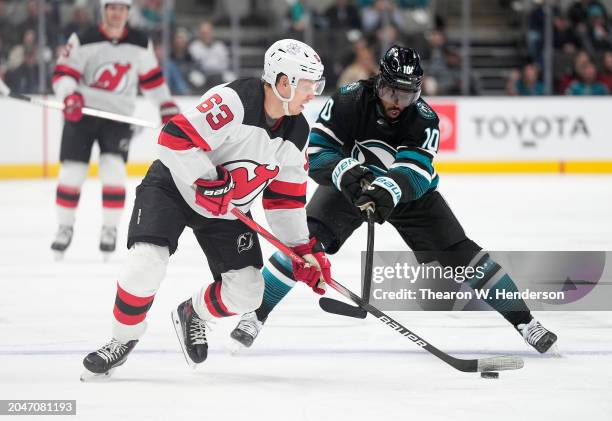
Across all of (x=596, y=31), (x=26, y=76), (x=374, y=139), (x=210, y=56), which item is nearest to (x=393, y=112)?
(x=374, y=139)

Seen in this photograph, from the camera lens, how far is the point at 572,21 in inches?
420

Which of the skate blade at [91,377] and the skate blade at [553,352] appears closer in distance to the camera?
the skate blade at [91,377]

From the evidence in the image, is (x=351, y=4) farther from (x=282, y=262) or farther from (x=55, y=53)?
(x=282, y=262)

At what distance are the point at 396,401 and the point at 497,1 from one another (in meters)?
9.06

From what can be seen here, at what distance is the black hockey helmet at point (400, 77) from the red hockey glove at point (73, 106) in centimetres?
239

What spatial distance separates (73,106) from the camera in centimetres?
552

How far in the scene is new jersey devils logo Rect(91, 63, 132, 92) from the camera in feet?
18.9

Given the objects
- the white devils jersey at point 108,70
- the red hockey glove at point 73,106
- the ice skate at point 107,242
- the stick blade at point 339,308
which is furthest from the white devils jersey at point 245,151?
the white devils jersey at point 108,70

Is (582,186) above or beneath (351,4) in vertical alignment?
beneath

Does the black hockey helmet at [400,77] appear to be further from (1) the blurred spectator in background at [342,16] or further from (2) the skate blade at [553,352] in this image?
(1) the blurred spectator in background at [342,16]

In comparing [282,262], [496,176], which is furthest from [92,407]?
[496,176]

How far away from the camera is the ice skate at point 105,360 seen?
3080 millimetres

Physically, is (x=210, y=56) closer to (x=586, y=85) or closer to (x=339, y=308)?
(x=586, y=85)

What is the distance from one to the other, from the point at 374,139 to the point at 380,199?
374 millimetres
